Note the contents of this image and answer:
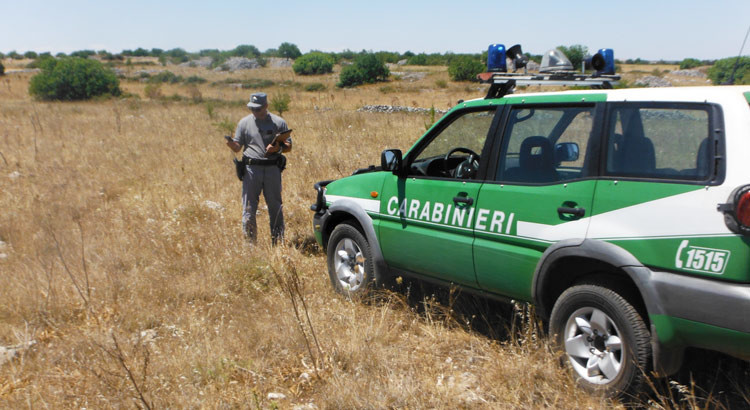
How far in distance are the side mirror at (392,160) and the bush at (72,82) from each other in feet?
97.5

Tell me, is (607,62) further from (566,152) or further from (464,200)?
(464,200)

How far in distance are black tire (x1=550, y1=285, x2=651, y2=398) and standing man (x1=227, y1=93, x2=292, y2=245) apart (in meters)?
4.24

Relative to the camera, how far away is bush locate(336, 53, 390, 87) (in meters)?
41.6

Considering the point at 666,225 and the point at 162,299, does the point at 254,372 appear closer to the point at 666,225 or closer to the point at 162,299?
the point at 162,299

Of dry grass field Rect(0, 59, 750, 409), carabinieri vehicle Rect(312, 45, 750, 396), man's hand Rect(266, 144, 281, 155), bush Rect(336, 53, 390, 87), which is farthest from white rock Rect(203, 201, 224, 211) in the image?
bush Rect(336, 53, 390, 87)

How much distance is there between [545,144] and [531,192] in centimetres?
43

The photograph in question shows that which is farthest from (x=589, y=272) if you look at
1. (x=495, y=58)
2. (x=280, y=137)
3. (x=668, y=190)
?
(x=280, y=137)

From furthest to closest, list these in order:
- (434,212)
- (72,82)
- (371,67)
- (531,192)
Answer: (371,67), (72,82), (434,212), (531,192)

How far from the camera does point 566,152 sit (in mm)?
3943

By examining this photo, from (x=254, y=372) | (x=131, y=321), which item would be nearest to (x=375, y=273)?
(x=254, y=372)

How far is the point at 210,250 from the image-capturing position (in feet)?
22.0

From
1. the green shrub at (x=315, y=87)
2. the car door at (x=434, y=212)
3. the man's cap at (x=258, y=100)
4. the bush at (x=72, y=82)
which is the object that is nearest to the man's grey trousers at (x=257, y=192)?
the man's cap at (x=258, y=100)

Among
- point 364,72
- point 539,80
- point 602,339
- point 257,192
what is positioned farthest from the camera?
point 364,72

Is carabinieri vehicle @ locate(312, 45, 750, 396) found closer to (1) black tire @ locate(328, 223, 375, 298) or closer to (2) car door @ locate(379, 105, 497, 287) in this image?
(2) car door @ locate(379, 105, 497, 287)
